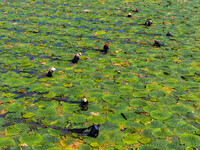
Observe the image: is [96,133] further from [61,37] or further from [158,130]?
[61,37]

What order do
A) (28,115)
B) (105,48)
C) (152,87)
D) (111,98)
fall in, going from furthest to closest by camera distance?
(105,48) → (152,87) → (111,98) → (28,115)

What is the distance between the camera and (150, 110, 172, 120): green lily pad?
5223 mm

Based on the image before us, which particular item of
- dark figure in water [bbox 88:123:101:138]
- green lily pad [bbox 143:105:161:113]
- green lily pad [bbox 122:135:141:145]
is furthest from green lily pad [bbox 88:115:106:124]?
green lily pad [bbox 143:105:161:113]

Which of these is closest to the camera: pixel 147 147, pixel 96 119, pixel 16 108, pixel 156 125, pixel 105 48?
pixel 147 147

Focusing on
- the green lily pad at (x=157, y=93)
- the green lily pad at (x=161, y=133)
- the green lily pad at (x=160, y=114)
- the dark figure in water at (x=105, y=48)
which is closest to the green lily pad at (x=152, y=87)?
the green lily pad at (x=157, y=93)

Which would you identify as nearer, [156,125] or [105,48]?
[156,125]

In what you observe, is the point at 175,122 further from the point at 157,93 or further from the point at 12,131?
the point at 12,131

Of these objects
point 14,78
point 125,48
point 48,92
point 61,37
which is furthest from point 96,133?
point 61,37

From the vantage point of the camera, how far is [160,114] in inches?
209

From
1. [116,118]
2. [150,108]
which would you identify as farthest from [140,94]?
[116,118]

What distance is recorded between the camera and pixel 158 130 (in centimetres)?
484

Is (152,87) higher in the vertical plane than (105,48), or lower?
lower

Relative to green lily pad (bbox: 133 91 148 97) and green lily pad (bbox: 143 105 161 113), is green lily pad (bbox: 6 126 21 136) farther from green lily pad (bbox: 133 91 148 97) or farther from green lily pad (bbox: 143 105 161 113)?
green lily pad (bbox: 133 91 148 97)

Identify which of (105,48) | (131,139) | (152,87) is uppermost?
(105,48)
